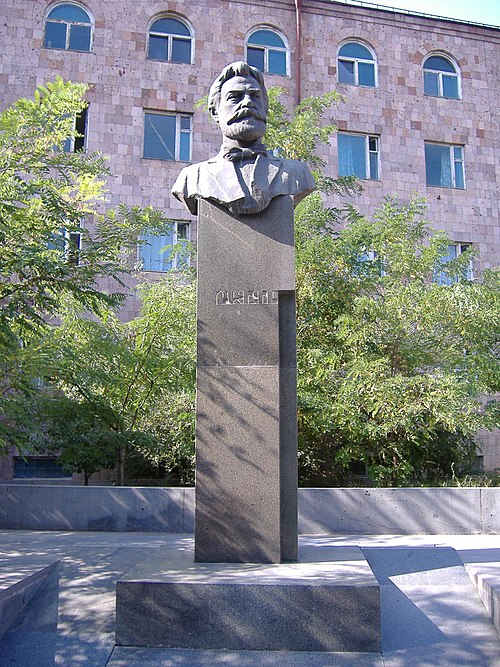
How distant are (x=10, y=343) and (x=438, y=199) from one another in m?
16.3

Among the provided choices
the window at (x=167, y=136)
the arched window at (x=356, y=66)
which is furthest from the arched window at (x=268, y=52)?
the window at (x=167, y=136)

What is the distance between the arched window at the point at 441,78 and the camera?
852 inches

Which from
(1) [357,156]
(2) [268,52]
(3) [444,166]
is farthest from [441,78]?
(2) [268,52]

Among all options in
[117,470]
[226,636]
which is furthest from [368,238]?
[226,636]

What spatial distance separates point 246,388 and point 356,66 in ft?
60.7

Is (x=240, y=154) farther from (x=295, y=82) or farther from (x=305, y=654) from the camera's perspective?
(x=295, y=82)

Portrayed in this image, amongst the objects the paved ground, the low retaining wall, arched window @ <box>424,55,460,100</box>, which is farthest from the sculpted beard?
arched window @ <box>424,55,460,100</box>

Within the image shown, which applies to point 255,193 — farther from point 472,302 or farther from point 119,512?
point 472,302

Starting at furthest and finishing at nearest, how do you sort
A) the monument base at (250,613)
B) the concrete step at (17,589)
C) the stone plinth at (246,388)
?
the stone plinth at (246,388), the concrete step at (17,589), the monument base at (250,613)

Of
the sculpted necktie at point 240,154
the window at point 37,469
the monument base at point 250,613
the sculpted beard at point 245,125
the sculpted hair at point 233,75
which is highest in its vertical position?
the sculpted hair at point 233,75

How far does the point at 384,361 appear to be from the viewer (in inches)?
413

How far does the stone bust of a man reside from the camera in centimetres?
561

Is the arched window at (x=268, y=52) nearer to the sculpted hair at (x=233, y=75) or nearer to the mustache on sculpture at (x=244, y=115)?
the sculpted hair at (x=233, y=75)

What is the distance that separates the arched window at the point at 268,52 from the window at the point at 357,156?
2.85 metres
